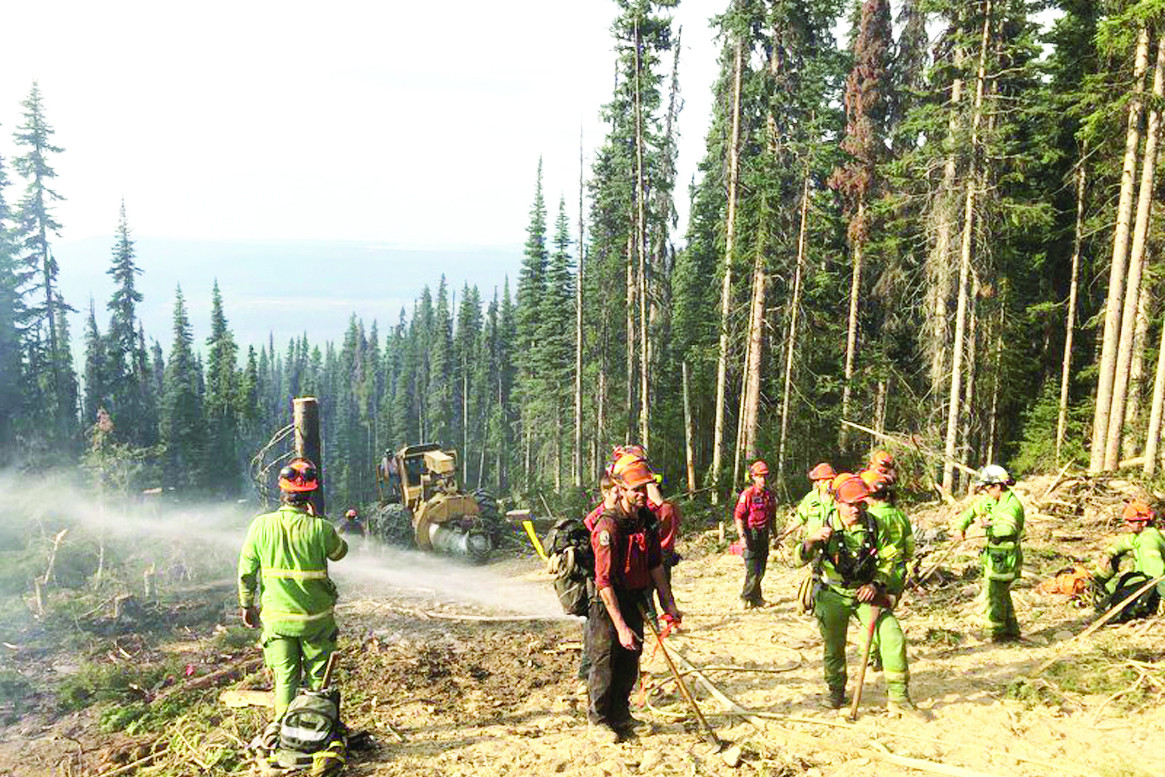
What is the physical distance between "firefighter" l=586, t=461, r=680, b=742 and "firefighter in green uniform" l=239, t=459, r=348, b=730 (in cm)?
226

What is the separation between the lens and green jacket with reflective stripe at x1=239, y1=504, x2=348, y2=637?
20.1ft

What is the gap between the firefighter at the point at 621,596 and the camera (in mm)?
5852

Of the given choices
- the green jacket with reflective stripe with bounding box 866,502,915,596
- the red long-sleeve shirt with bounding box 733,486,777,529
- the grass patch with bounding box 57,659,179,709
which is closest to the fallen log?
the grass patch with bounding box 57,659,179,709

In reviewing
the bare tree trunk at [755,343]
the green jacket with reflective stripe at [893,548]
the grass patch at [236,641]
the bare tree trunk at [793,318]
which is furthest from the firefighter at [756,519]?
the bare tree trunk at [793,318]

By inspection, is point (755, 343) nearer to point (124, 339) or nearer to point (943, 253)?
point (943, 253)

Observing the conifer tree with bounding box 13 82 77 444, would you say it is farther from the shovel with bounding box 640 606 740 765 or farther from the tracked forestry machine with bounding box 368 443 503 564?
the shovel with bounding box 640 606 740 765

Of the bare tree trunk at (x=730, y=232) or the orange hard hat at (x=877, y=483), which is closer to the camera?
the orange hard hat at (x=877, y=483)

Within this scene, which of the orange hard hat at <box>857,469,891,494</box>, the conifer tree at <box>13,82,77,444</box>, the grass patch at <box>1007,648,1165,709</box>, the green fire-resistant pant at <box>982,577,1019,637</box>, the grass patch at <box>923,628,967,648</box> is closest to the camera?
the grass patch at <box>1007,648,1165,709</box>

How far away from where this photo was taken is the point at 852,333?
85.5ft

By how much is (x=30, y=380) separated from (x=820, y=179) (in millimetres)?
45438

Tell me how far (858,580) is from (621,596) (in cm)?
211

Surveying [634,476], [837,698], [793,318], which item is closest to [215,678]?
[634,476]

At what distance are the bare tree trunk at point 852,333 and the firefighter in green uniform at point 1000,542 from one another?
16.9 meters

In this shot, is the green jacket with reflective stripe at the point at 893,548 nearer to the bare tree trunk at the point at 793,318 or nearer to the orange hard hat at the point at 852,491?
the orange hard hat at the point at 852,491
